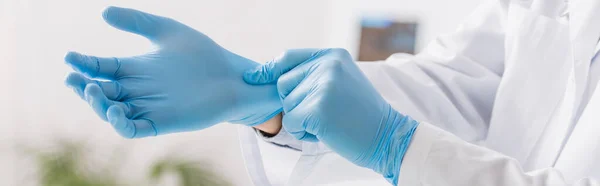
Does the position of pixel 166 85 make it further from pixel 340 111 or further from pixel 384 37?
pixel 384 37

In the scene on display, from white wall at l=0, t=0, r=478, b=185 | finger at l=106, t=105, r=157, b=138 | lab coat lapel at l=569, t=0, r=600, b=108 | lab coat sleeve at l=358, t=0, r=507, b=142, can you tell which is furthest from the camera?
white wall at l=0, t=0, r=478, b=185

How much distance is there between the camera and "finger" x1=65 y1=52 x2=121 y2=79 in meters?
0.72

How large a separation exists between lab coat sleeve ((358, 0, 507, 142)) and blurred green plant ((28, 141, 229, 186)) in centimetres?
124

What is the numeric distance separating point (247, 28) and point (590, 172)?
1.96 m

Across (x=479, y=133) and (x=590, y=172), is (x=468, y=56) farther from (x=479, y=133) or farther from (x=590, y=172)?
(x=590, y=172)

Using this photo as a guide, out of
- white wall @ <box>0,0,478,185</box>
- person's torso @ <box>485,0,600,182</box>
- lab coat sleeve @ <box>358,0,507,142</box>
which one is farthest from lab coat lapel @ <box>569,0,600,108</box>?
white wall @ <box>0,0,478,185</box>

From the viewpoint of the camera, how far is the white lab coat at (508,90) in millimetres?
960

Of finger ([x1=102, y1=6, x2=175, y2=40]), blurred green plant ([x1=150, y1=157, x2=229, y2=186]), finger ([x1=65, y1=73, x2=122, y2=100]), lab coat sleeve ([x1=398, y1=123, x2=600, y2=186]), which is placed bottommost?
blurred green plant ([x1=150, y1=157, x2=229, y2=186])

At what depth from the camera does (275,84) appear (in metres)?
0.87

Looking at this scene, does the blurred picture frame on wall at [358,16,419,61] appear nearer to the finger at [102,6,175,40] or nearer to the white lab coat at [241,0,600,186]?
the white lab coat at [241,0,600,186]

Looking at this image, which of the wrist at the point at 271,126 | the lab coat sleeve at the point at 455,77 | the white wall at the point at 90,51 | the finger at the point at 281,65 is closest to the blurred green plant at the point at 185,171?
the white wall at the point at 90,51

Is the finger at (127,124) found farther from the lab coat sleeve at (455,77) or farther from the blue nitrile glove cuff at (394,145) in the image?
the lab coat sleeve at (455,77)

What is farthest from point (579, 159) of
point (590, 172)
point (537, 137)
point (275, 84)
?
point (275, 84)

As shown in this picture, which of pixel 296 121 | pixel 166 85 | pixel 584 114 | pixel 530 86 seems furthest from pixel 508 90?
pixel 166 85
